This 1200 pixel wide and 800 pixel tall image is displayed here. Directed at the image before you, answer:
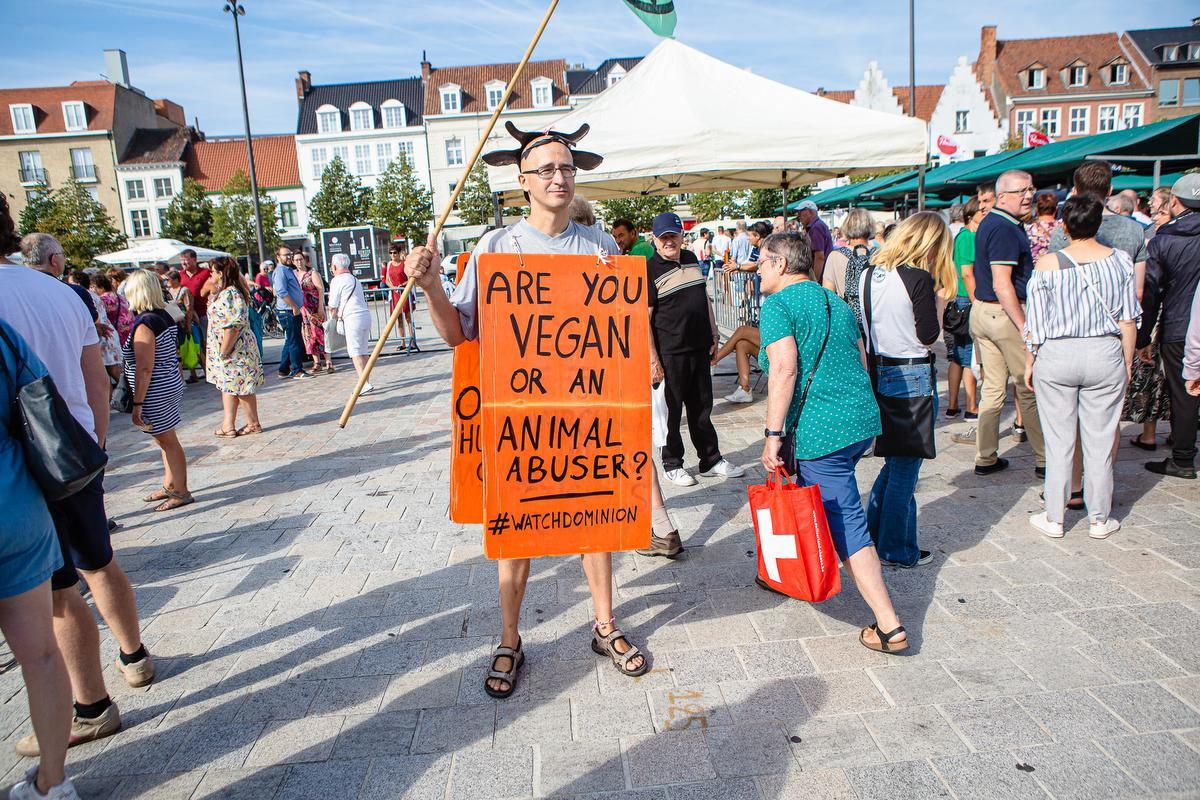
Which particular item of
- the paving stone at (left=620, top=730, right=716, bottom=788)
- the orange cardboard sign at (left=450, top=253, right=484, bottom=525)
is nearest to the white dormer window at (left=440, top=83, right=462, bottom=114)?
the orange cardboard sign at (left=450, top=253, right=484, bottom=525)

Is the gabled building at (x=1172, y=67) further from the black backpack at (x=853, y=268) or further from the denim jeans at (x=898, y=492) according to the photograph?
the denim jeans at (x=898, y=492)

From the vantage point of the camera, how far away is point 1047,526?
4309mm

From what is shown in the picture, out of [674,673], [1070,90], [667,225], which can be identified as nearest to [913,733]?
[674,673]

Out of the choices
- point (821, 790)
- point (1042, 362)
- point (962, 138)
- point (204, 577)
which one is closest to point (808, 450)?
point (821, 790)

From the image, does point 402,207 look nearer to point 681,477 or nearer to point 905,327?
point 681,477

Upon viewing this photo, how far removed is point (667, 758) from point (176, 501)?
4695 mm

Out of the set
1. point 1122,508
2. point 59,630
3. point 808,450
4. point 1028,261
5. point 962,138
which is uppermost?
point 962,138

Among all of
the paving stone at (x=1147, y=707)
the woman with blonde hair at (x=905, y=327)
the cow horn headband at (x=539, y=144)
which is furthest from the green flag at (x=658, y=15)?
the paving stone at (x=1147, y=707)

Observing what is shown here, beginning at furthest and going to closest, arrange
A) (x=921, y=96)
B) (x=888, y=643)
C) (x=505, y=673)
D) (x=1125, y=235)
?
(x=921, y=96) → (x=1125, y=235) → (x=888, y=643) → (x=505, y=673)

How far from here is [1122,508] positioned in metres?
4.66

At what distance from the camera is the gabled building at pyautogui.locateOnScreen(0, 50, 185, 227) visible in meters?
47.9

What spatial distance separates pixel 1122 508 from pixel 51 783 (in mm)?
5490

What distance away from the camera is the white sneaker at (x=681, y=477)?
552 cm

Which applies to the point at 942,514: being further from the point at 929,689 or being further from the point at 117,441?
the point at 117,441
